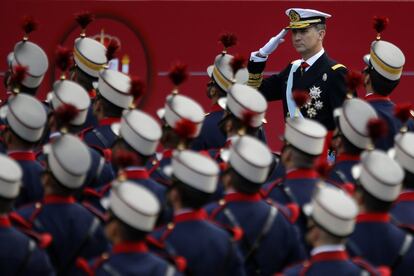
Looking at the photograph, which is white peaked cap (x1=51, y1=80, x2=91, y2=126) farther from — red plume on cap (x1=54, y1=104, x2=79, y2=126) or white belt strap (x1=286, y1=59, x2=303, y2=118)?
white belt strap (x1=286, y1=59, x2=303, y2=118)

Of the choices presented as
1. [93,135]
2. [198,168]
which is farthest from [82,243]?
[93,135]

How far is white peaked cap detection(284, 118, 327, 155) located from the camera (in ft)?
21.8

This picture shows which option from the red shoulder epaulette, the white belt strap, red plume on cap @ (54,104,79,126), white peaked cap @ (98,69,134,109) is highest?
red plume on cap @ (54,104,79,126)

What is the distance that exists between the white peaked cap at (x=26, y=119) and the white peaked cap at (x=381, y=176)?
1.57 metres

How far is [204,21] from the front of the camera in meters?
11.8

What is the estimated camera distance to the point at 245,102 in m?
7.28

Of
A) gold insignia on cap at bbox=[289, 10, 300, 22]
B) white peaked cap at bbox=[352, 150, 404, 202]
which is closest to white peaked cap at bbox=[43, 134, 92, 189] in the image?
white peaked cap at bbox=[352, 150, 404, 202]

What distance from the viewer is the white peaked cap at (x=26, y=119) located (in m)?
6.66

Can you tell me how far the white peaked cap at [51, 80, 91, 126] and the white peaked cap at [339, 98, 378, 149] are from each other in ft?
4.25

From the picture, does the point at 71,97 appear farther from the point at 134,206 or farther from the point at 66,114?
the point at 134,206

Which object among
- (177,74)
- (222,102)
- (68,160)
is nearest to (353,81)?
(222,102)

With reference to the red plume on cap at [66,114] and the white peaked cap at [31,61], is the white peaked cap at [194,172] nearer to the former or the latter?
the red plume on cap at [66,114]

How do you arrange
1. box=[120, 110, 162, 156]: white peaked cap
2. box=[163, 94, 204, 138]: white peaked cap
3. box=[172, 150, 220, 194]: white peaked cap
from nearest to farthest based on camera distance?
box=[172, 150, 220, 194]: white peaked cap → box=[120, 110, 162, 156]: white peaked cap → box=[163, 94, 204, 138]: white peaked cap

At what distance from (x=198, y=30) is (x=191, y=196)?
20.1 ft
